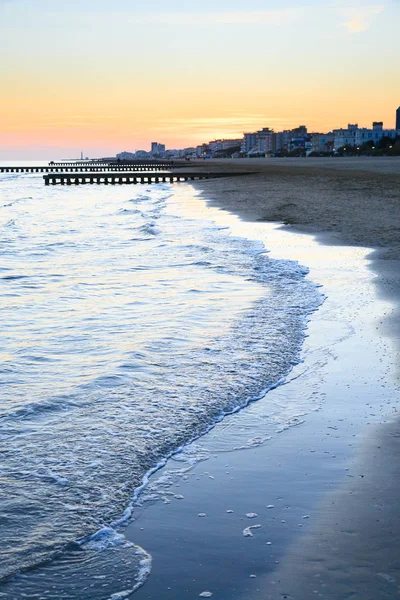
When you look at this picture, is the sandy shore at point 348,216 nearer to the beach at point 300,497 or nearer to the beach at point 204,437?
the beach at point 204,437

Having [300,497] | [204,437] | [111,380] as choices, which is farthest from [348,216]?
[300,497]

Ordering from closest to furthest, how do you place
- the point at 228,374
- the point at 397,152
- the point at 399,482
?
the point at 399,482 < the point at 228,374 < the point at 397,152

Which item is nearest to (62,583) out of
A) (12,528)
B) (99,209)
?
(12,528)

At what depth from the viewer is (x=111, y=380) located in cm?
699

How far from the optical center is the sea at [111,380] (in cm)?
381

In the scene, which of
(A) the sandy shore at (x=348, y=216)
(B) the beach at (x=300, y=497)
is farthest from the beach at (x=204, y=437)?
(A) the sandy shore at (x=348, y=216)

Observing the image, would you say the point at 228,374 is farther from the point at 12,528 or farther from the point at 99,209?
the point at 99,209

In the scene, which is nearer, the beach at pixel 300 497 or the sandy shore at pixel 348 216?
the beach at pixel 300 497

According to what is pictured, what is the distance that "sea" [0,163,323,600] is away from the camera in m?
3.81

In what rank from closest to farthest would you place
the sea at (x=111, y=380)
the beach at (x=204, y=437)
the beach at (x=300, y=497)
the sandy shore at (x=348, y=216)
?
the beach at (x=300, y=497)
the beach at (x=204, y=437)
the sea at (x=111, y=380)
the sandy shore at (x=348, y=216)

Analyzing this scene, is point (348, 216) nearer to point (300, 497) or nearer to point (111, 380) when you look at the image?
point (111, 380)

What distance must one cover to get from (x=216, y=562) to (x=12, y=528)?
126 cm

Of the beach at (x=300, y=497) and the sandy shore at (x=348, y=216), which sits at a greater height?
the sandy shore at (x=348, y=216)

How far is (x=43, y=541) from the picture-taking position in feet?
12.7
